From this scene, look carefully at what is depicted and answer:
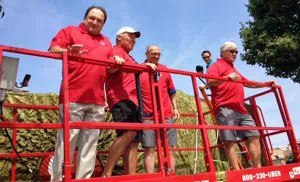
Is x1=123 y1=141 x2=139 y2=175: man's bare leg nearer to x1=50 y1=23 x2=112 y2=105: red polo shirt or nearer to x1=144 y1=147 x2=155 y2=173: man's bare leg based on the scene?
x1=144 y1=147 x2=155 y2=173: man's bare leg

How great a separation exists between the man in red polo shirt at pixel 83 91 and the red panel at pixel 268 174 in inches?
60.0

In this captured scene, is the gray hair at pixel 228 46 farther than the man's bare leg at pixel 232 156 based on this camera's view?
Yes

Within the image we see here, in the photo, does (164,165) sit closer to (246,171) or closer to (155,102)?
(155,102)

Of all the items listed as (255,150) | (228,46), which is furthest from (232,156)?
(228,46)

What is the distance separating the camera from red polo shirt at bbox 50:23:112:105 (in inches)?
131

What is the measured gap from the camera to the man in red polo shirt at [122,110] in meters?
3.58

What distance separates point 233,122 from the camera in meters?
4.83

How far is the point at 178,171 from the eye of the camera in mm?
8055

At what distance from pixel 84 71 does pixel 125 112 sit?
0.67 meters

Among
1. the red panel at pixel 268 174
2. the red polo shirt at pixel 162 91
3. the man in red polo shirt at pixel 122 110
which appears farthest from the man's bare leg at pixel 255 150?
the man in red polo shirt at pixel 122 110

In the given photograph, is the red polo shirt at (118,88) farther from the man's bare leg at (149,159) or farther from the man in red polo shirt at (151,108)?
the man's bare leg at (149,159)

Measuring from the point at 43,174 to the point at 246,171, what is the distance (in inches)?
103

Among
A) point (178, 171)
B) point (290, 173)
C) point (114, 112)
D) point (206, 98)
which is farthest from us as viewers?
point (178, 171)

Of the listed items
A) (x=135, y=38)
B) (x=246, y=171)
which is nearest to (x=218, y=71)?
(x=135, y=38)
